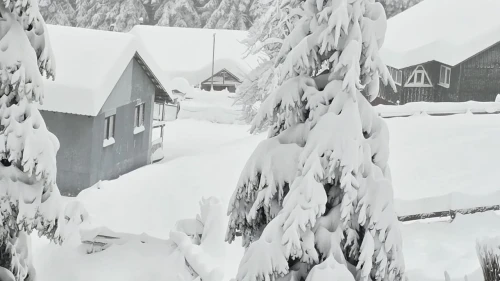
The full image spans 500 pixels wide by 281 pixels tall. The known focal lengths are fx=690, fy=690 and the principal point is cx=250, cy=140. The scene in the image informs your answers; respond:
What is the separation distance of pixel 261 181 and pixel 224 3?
64.5 metres

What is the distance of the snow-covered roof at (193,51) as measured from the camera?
56.6 metres

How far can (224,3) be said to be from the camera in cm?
6931

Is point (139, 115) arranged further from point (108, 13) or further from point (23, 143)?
point (108, 13)

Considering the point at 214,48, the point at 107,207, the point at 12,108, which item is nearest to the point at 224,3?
the point at 214,48

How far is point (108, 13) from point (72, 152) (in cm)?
4818

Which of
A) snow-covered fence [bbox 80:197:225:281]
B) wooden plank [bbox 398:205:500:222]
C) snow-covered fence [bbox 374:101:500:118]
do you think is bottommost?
snow-covered fence [bbox 80:197:225:281]

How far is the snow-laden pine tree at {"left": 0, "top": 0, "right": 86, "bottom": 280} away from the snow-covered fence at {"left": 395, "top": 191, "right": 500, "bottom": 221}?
10.7m

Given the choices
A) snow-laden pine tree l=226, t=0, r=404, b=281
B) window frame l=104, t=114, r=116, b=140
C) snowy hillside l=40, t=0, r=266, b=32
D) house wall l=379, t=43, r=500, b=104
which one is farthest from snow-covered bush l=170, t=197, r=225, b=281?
snowy hillside l=40, t=0, r=266, b=32

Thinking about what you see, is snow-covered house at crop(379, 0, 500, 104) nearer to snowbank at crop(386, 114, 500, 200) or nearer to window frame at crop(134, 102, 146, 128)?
snowbank at crop(386, 114, 500, 200)

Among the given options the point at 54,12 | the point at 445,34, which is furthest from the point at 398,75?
the point at 54,12

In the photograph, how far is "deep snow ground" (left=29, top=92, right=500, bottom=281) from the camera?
14.3m

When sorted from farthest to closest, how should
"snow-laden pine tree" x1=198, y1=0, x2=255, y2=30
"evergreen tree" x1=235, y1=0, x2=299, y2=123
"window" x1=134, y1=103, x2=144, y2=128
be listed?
"snow-laden pine tree" x1=198, y1=0, x2=255, y2=30, "evergreen tree" x1=235, y1=0, x2=299, y2=123, "window" x1=134, y1=103, x2=144, y2=128

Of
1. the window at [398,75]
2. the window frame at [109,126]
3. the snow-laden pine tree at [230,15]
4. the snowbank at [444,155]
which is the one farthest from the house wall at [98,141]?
the snow-laden pine tree at [230,15]

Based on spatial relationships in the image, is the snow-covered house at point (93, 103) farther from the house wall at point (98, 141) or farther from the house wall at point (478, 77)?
the house wall at point (478, 77)
